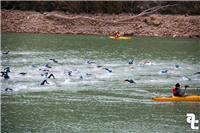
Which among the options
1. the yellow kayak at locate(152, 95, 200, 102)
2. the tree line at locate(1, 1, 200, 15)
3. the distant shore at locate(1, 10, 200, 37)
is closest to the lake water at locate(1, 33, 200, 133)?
the yellow kayak at locate(152, 95, 200, 102)

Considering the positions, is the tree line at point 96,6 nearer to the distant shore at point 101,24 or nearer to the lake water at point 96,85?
the distant shore at point 101,24

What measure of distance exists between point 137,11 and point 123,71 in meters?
32.7

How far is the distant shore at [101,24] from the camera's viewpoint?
218 feet

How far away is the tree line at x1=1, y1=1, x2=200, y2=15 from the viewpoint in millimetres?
74312

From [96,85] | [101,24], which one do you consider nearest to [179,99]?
[96,85]

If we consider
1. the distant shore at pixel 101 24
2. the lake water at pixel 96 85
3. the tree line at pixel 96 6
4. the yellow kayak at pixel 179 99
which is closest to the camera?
the lake water at pixel 96 85

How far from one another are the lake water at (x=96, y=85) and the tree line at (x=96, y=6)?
14268 mm

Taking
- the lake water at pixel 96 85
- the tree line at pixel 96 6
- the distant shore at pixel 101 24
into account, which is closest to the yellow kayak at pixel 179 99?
the lake water at pixel 96 85

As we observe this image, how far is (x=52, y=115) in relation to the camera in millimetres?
29859

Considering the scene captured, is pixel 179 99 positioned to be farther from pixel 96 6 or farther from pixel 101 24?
pixel 96 6

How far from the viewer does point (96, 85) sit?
3706 centimetres

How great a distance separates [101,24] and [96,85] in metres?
32.5

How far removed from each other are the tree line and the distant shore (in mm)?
2577

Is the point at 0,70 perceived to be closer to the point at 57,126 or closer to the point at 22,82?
the point at 22,82
